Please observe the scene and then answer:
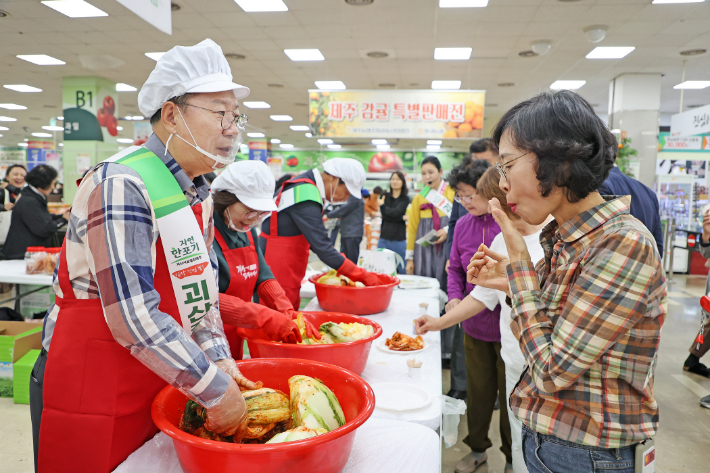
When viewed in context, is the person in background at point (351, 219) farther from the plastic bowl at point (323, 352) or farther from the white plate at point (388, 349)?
the plastic bowl at point (323, 352)

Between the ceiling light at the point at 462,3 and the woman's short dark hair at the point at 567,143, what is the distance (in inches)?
201

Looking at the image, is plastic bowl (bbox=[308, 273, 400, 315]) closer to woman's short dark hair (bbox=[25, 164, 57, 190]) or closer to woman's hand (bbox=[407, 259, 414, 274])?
woman's hand (bbox=[407, 259, 414, 274])

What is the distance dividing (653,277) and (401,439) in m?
0.72

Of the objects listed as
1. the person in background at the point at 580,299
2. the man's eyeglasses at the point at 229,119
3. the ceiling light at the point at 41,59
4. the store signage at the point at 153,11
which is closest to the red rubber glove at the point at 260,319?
the man's eyeglasses at the point at 229,119

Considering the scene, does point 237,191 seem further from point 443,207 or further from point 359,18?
point 359,18

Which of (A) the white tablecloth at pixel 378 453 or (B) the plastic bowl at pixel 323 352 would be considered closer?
(A) the white tablecloth at pixel 378 453

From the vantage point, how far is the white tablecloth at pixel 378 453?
108cm

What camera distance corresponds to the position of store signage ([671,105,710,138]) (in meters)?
7.34

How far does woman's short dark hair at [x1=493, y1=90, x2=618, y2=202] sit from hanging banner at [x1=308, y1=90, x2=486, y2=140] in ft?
18.2

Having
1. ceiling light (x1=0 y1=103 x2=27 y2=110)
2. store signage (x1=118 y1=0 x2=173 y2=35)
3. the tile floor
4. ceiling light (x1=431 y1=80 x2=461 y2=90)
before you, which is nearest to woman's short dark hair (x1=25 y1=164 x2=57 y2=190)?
the tile floor

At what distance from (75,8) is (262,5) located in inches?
96.2

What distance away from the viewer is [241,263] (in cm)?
211

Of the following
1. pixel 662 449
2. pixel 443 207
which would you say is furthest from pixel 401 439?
pixel 443 207

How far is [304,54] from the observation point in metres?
7.69
